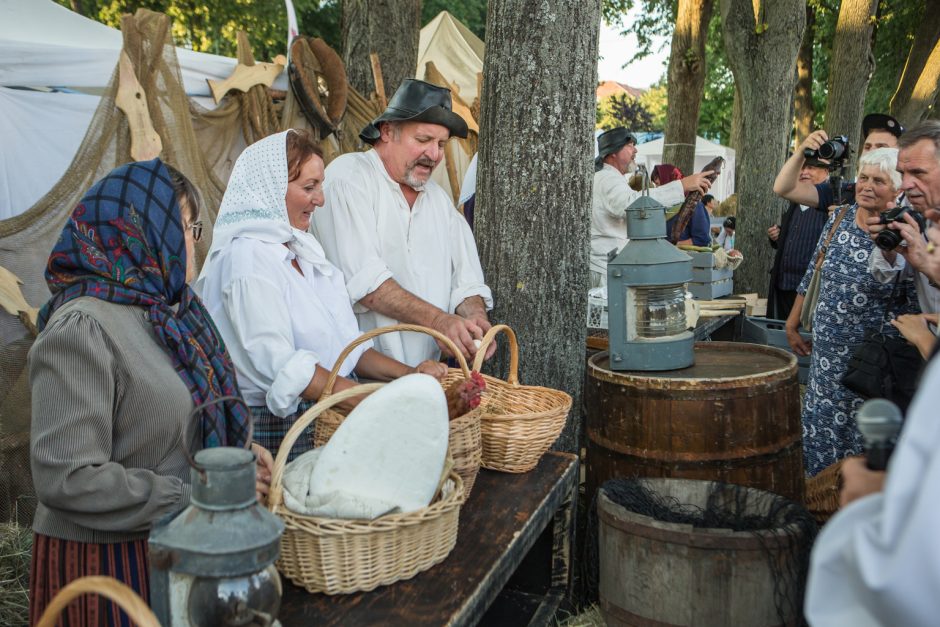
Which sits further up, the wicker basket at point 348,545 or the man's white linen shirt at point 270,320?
the man's white linen shirt at point 270,320

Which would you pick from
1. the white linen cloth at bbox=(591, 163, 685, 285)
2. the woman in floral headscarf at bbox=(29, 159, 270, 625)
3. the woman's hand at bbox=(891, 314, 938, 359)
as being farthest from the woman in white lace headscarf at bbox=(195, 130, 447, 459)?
the white linen cloth at bbox=(591, 163, 685, 285)

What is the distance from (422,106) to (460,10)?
17464 millimetres

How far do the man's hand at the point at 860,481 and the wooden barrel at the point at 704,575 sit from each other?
1.13 m

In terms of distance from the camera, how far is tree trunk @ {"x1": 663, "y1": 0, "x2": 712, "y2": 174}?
10531 mm

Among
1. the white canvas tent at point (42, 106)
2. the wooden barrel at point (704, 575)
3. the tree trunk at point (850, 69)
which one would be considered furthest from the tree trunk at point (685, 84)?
the wooden barrel at point (704, 575)

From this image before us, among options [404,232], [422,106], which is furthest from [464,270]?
[422,106]

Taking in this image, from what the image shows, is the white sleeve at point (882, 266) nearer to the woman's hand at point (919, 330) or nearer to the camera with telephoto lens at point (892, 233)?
the camera with telephoto lens at point (892, 233)

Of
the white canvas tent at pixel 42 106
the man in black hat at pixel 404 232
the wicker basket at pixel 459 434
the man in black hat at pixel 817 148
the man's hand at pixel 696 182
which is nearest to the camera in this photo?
the wicker basket at pixel 459 434

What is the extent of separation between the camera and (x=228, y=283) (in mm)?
2592

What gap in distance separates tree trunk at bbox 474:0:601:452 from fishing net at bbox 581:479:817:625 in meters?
0.79

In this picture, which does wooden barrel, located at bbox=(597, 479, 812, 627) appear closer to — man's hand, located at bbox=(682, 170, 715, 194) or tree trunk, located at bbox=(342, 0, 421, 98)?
man's hand, located at bbox=(682, 170, 715, 194)

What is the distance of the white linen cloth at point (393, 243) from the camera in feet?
11.1

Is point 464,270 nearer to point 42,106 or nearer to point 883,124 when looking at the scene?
point 42,106

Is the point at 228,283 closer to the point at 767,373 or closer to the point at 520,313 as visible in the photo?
the point at 520,313
